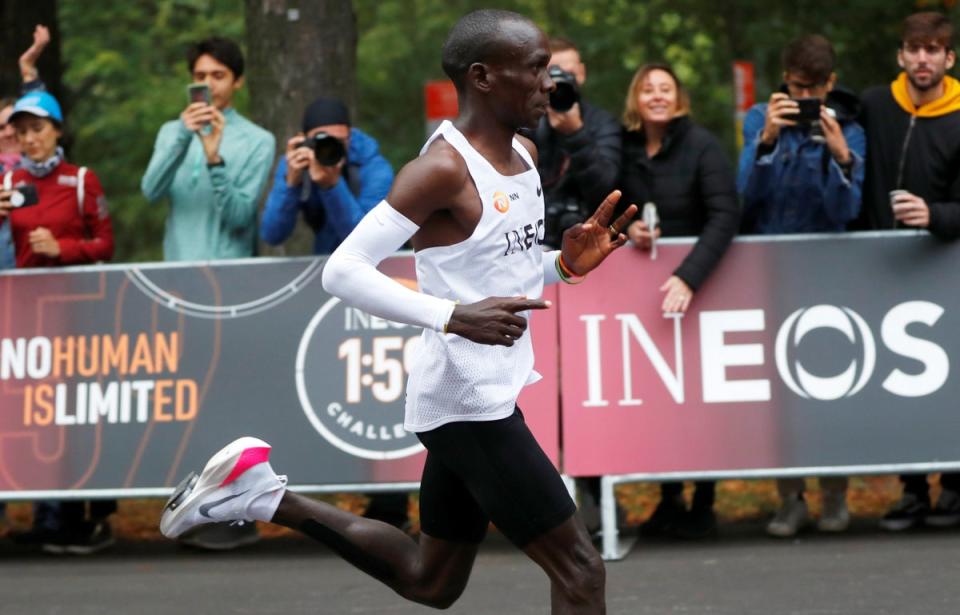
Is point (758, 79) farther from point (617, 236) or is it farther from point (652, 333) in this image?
point (617, 236)

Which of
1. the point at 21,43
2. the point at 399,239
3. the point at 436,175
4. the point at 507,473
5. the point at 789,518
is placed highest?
the point at 21,43

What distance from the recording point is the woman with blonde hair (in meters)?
8.68

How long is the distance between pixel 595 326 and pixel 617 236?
11.1 feet

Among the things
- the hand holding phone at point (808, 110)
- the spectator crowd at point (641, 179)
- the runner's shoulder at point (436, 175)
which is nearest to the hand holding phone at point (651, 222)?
the spectator crowd at point (641, 179)

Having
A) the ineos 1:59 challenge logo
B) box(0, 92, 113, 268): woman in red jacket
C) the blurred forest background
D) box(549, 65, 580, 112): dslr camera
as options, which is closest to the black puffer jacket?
box(549, 65, 580, 112): dslr camera

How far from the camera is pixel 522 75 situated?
196 inches

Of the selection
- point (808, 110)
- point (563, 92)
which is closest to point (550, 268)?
point (563, 92)

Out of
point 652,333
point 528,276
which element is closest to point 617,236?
point 528,276

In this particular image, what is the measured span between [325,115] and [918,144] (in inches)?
122

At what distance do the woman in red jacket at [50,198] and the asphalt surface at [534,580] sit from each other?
65.4 inches

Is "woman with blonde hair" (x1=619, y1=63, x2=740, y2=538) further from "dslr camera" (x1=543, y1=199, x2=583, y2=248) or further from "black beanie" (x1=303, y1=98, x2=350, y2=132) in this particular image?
"black beanie" (x1=303, y1=98, x2=350, y2=132)

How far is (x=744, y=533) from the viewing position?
906 centimetres

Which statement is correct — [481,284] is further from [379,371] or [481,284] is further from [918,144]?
[918,144]

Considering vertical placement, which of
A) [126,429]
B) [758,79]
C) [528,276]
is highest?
[758,79]
